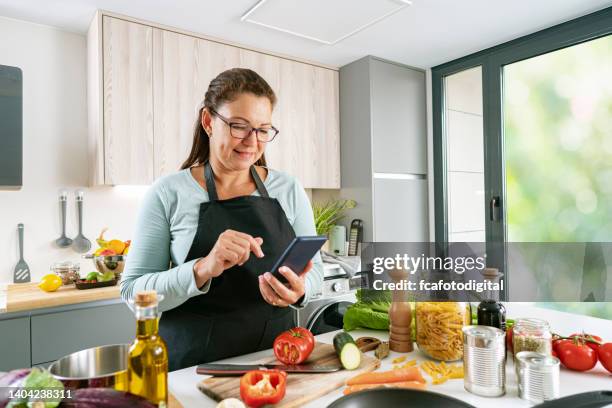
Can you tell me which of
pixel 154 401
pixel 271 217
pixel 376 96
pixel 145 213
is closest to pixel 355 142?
pixel 376 96

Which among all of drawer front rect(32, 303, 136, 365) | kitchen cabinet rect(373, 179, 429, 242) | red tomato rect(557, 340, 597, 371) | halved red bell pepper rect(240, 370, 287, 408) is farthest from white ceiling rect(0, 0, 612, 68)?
halved red bell pepper rect(240, 370, 287, 408)

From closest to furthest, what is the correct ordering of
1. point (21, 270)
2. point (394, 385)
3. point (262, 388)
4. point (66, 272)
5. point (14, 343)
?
point (262, 388) < point (394, 385) < point (14, 343) < point (66, 272) < point (21, 270)

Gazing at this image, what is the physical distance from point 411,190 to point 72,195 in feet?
7.83

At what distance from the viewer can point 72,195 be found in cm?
247

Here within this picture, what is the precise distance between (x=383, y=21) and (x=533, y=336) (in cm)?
201

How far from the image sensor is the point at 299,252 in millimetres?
986

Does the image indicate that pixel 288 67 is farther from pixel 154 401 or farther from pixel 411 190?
pixel 154 401

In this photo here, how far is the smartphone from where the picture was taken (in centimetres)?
94

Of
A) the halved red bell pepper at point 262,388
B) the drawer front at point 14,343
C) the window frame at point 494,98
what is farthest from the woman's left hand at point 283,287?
the window frame at point 494,98

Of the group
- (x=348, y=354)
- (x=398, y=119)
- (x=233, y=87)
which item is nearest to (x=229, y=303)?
(x=348, y=354)

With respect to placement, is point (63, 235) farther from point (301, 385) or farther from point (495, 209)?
point (495, 209)

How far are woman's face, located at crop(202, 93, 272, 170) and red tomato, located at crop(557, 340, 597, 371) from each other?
994 millimetres

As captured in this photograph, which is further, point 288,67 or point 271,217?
point 288,67

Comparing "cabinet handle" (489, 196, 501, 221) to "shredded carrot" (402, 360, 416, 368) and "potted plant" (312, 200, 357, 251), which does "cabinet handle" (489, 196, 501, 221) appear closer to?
"potted plant" (312, 200, 357, 251)
